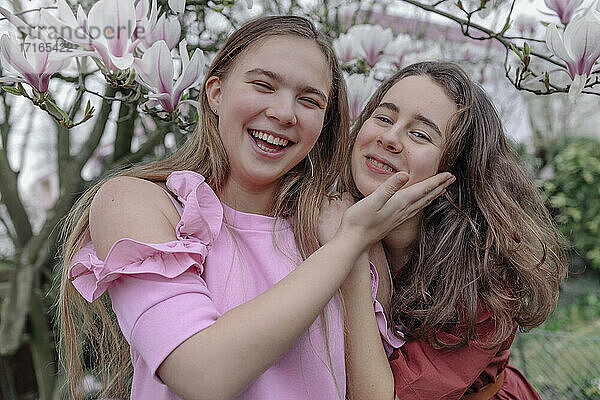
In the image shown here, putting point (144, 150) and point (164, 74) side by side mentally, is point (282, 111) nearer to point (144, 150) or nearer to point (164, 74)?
point (164, 74)

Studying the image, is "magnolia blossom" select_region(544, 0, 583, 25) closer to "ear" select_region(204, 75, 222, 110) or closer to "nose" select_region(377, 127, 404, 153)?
"nose" select_region(377, 127, 404, 153)

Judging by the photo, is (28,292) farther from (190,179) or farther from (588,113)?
(588,113)

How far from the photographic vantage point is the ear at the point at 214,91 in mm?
1360

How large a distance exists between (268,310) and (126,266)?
25 cm

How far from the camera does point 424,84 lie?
5.06ft

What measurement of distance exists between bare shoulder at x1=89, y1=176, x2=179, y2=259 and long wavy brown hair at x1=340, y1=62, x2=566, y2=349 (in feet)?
1.78

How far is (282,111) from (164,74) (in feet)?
0.81

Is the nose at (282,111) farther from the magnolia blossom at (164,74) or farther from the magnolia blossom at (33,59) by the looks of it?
the magnolia blossom at (33,59)

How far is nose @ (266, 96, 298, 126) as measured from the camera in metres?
1.23

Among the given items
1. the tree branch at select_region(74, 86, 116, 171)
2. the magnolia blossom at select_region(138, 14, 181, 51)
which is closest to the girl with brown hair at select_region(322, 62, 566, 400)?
the magnolia blossom at select_region(138, 14, 181, 51)

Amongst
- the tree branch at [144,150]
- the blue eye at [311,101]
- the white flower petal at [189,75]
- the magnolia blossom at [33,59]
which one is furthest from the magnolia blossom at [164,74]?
the tree branch at [144,150]

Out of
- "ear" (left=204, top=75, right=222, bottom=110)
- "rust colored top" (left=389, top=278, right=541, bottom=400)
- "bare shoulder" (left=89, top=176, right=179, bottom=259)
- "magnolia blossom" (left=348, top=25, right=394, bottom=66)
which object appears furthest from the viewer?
"magnolia blossom" (left=348, top=25, right=394, bottom=66)

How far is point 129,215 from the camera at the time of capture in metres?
1.14

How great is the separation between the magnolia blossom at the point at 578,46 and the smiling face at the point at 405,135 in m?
0.29
